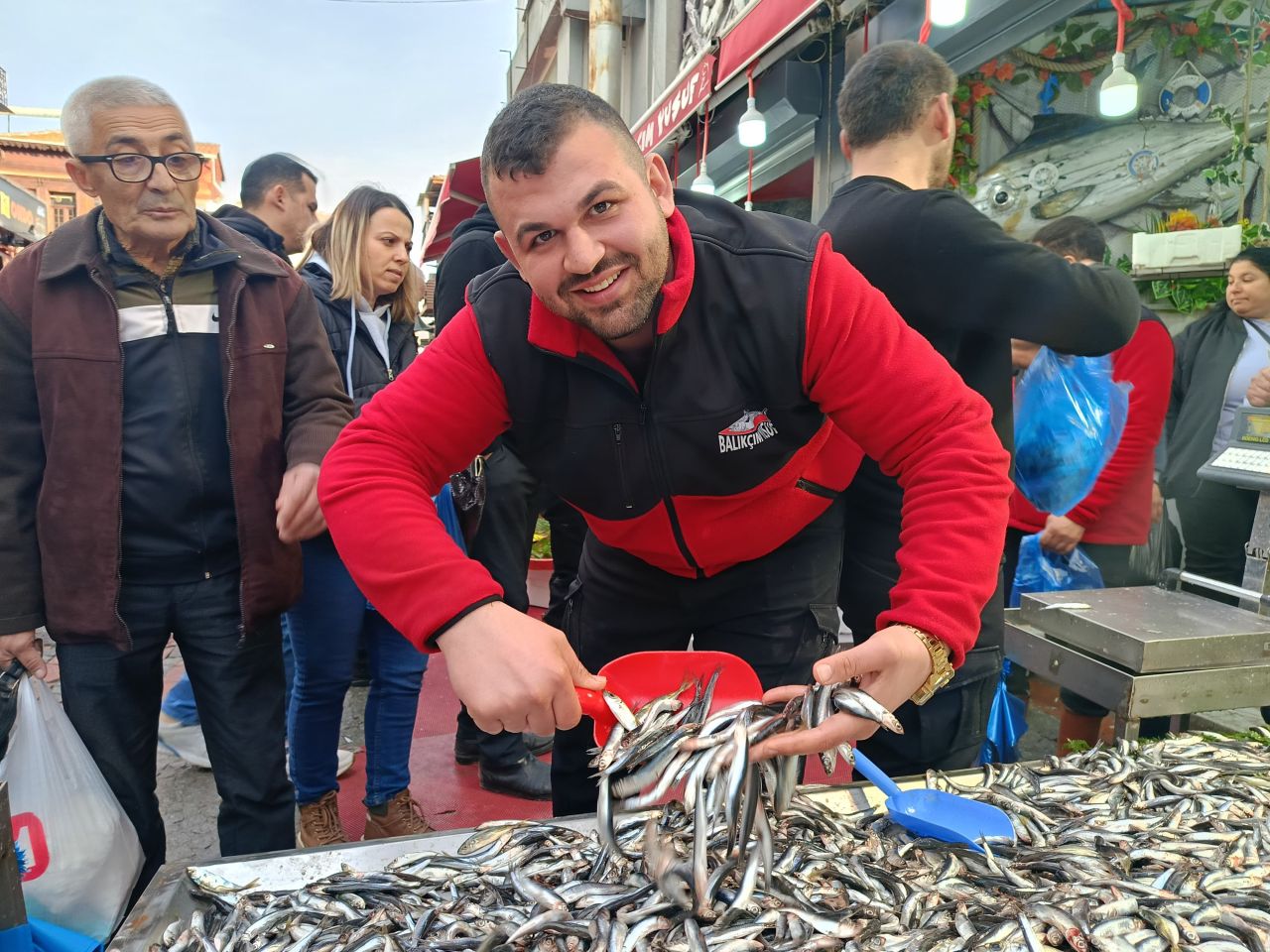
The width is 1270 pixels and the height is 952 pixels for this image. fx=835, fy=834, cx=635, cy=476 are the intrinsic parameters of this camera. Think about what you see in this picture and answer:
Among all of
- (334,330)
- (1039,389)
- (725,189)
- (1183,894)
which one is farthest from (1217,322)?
(725,189)

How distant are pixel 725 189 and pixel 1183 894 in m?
10.8

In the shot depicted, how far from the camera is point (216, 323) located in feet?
9.11

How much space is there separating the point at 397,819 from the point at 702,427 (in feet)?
8.32

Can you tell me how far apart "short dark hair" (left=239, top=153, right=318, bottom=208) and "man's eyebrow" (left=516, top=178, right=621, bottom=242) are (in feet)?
11.9

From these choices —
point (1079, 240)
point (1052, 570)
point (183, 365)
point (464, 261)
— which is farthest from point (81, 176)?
point (1052, 570)

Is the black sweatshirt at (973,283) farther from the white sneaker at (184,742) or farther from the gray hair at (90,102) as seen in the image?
the white sneaker at (184,742)

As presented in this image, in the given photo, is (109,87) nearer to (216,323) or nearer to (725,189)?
(216,323)

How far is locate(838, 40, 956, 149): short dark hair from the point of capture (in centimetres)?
254

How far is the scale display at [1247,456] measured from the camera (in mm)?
3016

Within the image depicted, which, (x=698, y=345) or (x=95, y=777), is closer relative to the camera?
(x=698, y=345)

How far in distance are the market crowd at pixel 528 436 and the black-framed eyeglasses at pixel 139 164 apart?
1 centimetres

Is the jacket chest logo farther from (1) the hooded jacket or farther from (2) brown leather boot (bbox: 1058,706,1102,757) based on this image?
(2) brown leather boot (bbox: 1058,706,1102,757)

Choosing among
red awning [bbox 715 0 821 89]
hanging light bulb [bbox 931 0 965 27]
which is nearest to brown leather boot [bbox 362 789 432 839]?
hanging light bulb [bbox 931 0 965 27]

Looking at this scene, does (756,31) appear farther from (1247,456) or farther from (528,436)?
(528,436)
